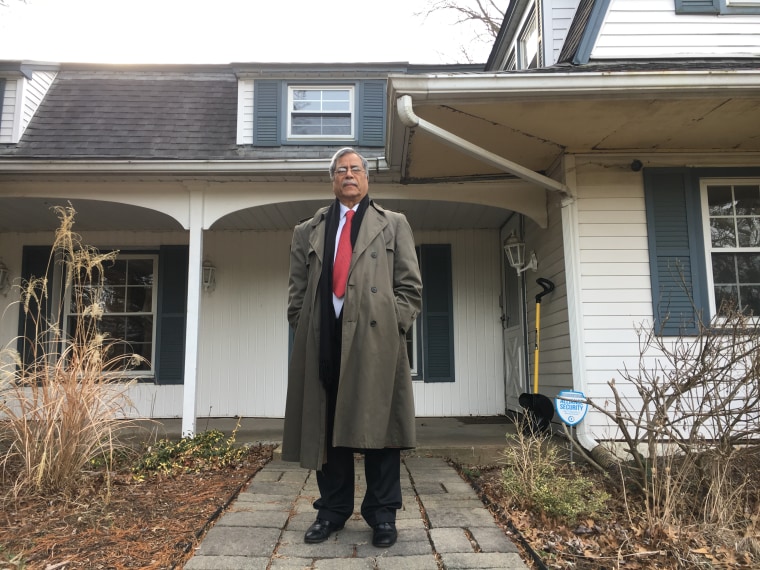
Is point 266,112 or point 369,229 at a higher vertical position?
point 266,112

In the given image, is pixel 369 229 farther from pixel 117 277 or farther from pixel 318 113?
pixel 117 277

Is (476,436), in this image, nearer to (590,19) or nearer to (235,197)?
(235,197)

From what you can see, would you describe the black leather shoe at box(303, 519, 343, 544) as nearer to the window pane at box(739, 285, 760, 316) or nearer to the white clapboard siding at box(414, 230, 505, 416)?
the window pane at box(739, 285, 760, 316)

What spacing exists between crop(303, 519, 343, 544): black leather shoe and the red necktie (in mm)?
1015

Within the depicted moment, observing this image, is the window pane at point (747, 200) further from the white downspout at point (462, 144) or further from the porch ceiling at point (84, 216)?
the porch ceiling at point (84, 216)

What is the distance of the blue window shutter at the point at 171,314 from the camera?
6164 mm

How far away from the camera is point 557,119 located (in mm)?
3857

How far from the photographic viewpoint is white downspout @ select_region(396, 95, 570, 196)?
140 inches

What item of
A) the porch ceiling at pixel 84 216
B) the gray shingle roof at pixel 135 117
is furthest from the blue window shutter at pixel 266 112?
the porch ceiling at pixel 84 216

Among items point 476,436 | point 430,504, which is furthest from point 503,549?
point 476,436

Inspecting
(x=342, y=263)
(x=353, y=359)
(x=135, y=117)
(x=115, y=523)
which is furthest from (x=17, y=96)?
(x=353, y=359)

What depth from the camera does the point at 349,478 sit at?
2.44m

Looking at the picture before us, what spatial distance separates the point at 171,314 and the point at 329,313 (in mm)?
4456

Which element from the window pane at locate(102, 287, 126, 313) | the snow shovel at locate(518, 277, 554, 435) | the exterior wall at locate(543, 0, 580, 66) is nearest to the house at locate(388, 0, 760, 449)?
the snow shovel at locate(518, 277, 554, 435)
